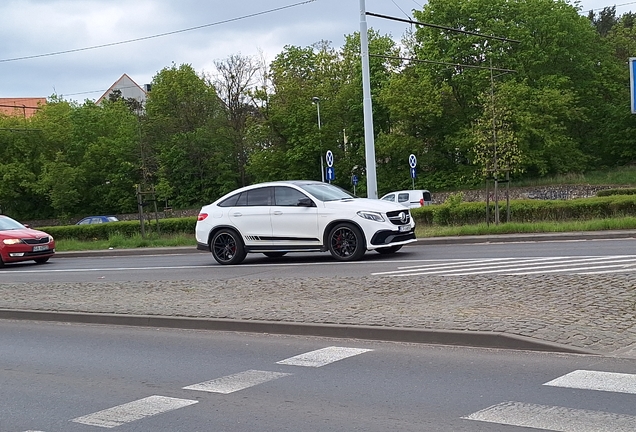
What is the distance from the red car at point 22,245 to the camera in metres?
24.0

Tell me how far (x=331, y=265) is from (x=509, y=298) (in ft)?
22.0

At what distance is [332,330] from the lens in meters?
8.83

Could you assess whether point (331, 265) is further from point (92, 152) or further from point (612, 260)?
point (92, 152)

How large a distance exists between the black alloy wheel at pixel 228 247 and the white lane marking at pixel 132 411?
1162 centimetres

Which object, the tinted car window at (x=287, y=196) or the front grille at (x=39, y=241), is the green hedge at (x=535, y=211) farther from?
the front grille at (x=39, y=241)

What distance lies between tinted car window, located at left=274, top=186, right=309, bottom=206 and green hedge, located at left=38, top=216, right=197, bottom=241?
525 inches

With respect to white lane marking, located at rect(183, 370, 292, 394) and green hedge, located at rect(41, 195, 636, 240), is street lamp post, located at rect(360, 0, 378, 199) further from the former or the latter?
white lane marking, located at rect(183, 370, 292, 394)

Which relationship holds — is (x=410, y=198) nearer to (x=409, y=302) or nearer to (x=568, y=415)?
(x=409, y=302)

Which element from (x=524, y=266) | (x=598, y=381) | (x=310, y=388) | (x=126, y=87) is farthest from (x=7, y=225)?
(x=126, y=87)

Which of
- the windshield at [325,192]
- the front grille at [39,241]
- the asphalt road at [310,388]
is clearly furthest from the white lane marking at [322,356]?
the front grille at [39,241]

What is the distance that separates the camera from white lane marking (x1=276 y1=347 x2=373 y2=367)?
7617 mm

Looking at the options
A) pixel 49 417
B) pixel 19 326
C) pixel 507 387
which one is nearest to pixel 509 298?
pixel 507 387

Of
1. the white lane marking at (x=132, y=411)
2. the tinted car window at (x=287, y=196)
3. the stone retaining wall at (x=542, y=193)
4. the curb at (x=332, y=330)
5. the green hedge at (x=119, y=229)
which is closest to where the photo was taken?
the white lane marking at (x=132, y=411)

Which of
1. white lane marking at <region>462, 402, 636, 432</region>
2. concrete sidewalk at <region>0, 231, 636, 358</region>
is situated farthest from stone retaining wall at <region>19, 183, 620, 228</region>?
white lane marking at <region>462, 402, 636, 432</region>
